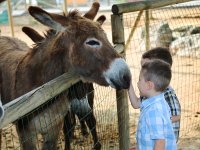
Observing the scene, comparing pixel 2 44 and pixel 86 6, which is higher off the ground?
pixel 86 6

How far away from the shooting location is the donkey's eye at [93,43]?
9.84 feet

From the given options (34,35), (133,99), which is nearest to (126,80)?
(133,99)

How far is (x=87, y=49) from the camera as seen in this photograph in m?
3.05

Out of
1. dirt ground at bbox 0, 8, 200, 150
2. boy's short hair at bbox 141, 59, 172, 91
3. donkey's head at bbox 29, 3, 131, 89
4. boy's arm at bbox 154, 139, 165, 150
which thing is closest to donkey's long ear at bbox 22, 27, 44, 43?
donkey's head at bbox 29, 3, 131, 89

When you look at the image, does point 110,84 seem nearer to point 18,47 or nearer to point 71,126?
point 71,126

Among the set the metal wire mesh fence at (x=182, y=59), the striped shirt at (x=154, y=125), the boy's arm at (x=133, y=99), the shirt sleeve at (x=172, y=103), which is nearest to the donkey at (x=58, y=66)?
the boy's arm at (x=133, y=99)

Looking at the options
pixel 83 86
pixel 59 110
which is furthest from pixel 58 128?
pixel 83 86

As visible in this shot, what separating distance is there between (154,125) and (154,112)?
0.09 metres

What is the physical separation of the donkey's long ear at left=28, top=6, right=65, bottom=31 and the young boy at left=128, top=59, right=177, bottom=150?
1058 mm

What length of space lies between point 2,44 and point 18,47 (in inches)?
8.4

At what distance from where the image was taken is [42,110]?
3.32m

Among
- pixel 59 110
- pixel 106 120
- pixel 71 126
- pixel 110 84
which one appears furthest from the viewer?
pixel 106 120

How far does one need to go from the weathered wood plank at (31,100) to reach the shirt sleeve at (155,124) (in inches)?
25.8

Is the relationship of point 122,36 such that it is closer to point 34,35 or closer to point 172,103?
point 172,103
